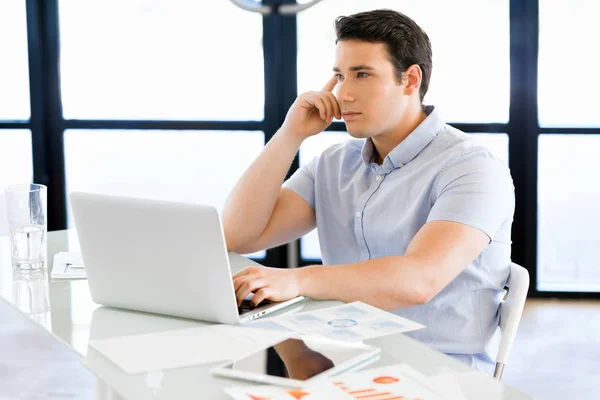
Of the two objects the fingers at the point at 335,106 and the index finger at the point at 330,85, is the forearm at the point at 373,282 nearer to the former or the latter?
the fingers at the point at 335,106

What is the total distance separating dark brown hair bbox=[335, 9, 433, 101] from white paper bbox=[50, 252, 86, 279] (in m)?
0.84

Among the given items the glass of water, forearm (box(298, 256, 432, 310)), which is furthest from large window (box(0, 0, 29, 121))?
forearm (box(298, 256, 432, 310))

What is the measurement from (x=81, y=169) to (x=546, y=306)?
7.83 ft

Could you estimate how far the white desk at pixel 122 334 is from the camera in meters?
1.20

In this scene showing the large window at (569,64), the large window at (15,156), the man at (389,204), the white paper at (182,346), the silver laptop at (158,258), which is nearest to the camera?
the white paper at (182,346)

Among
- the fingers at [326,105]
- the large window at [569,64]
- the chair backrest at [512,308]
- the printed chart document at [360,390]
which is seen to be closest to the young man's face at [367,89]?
the fingers at [326,105]

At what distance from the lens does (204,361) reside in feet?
4.29

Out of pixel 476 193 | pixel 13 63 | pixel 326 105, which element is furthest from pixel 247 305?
pixel 13 63

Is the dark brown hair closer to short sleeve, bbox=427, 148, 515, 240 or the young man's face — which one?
the young man's face

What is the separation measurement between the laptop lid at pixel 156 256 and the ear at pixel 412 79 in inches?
36.5

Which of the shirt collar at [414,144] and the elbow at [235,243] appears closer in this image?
the shirt collar at [414,144]

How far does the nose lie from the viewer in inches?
85.1

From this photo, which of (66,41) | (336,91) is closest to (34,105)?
(66,41)

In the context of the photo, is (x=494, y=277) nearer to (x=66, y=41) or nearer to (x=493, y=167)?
(x=493, y=167)
